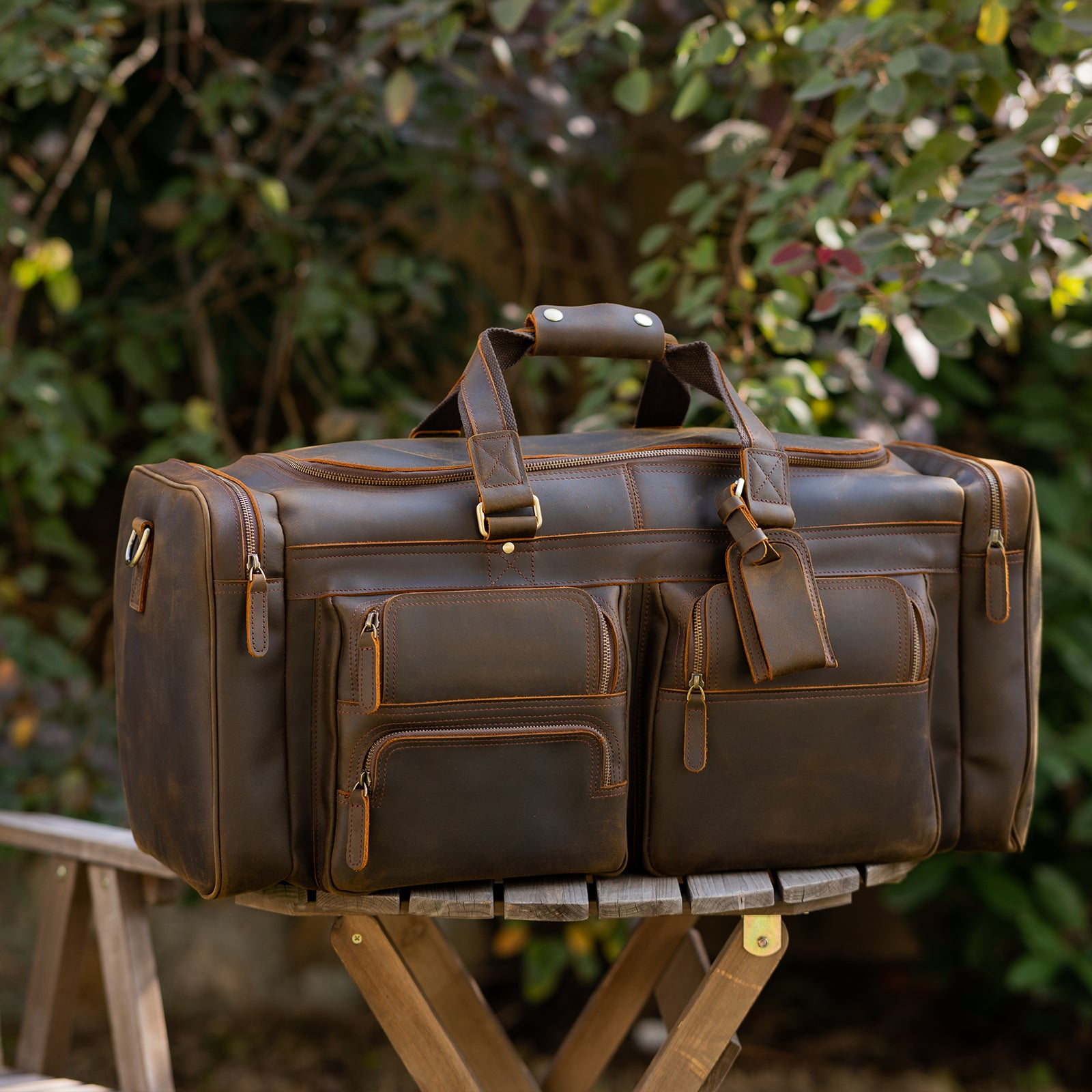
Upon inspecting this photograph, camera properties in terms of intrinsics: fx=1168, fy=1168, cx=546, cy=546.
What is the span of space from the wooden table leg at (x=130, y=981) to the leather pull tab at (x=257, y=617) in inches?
23.9

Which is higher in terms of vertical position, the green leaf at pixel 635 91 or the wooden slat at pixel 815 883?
the green leaf at pixel 635 91

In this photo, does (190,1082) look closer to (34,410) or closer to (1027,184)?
(34,410)

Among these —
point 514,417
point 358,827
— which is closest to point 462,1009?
point 358,827

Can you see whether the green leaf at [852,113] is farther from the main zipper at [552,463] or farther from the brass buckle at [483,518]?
the brass buckle at [483,518]

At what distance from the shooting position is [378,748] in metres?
1.02

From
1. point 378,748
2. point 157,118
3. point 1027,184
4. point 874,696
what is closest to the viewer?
point 378,748

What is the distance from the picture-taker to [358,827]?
102 centimetres

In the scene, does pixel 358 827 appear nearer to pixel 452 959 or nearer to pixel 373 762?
pixel 373 762

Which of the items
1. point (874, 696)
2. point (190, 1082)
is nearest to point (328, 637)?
point (874, 696)

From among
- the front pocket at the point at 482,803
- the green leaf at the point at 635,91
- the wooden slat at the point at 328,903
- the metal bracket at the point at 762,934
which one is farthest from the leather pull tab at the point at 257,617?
the green leaf at the point at 635,91

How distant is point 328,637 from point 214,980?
1.79m

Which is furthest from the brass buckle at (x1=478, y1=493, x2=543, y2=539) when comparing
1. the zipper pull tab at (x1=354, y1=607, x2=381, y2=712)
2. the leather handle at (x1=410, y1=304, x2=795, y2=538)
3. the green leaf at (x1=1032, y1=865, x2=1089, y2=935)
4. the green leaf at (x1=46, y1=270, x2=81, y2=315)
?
the green leaf at (x1=1032, y1=865, x2=1089, y2=935)

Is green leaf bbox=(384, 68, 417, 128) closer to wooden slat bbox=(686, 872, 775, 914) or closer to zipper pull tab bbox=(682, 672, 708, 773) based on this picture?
zipper pull tab bbox=(682, 672, 708, 773)

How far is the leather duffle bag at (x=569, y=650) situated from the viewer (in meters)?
1.03
